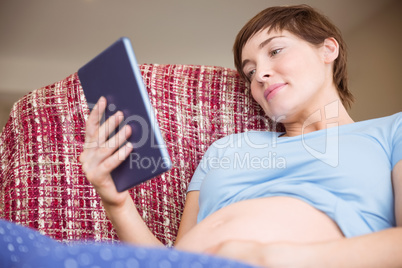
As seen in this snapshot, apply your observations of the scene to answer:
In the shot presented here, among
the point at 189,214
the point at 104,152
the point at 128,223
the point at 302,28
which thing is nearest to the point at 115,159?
the point at 104,152

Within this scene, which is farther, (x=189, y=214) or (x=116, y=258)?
(x=189, y=214)

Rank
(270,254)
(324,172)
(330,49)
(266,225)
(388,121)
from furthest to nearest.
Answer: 1. (330,49)
2. (388,121)
3. (324,172)
4. (266,225)
5. (270,254)

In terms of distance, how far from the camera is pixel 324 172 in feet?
2.83

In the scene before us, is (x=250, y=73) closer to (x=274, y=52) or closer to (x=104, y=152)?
(x=274, y=52)

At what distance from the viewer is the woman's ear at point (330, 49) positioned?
1.17m

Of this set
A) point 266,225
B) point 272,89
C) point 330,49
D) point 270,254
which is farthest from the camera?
point 330,49

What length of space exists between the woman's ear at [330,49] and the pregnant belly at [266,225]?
1.73 feet

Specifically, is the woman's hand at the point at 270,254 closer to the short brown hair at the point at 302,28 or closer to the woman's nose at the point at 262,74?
the woman's nose at the point at 262,74

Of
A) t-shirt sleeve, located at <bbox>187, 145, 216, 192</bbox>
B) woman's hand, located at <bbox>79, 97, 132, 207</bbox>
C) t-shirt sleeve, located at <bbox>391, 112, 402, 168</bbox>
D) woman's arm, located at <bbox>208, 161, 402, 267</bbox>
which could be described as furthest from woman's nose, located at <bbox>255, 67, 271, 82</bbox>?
woman's arm, located at <bbox>208, 161, 402, 267</bbox>

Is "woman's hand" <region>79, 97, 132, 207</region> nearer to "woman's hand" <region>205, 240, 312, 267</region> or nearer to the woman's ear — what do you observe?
"woman's hand" <region>205, 240, 312, 267</region>

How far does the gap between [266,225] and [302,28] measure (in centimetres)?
62

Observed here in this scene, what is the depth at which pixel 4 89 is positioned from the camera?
18.7ft

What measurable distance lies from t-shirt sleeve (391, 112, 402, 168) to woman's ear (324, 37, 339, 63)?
11.8 inches

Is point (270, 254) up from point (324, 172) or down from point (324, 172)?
down
